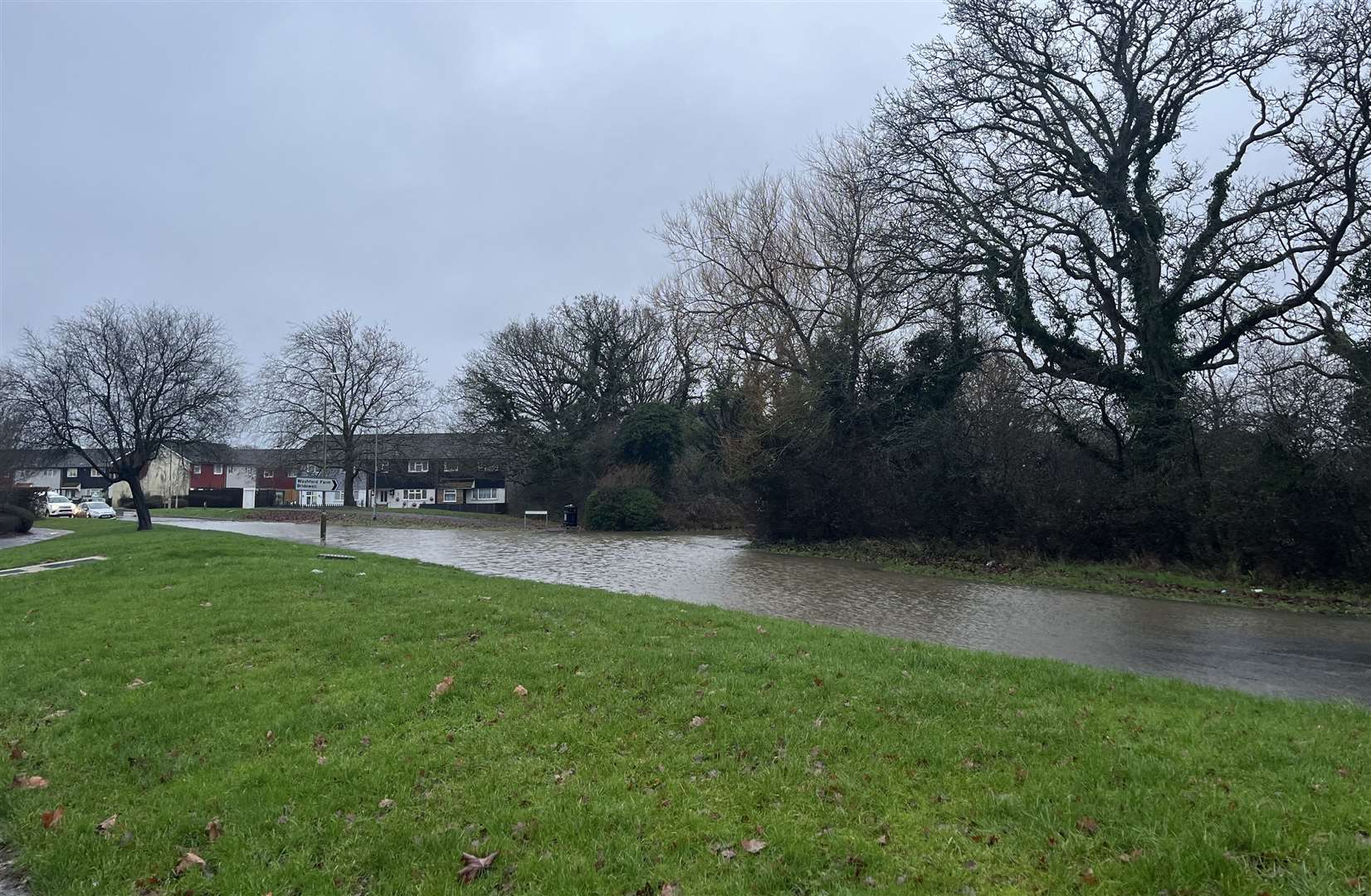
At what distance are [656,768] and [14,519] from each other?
36579 mm

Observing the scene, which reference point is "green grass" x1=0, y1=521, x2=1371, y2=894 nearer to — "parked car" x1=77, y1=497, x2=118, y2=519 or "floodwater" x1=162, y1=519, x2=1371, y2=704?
"floodwater" x1=162, y1=519, x2=1371, y2=704

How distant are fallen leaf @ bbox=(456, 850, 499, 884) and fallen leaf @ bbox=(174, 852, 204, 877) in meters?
1.33

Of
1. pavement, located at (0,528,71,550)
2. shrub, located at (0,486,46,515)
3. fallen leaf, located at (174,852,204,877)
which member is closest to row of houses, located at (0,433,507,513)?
shrub, located at (0,486,46,515)

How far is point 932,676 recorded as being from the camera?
21.8 ft

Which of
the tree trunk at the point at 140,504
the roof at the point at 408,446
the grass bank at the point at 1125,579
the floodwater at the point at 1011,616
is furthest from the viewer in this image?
the roof at the point at 408,446

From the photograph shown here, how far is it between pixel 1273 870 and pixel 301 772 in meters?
5.04

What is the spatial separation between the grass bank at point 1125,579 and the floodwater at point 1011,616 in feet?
2.46

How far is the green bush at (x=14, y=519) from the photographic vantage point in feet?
102

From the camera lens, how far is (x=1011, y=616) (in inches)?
466

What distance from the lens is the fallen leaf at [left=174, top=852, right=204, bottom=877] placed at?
13.6 ft

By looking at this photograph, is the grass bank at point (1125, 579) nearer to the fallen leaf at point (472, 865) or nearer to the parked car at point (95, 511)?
the fallen leaf at point (472, 865)

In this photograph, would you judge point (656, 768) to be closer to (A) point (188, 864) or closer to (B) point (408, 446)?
(A) point (188, 864)

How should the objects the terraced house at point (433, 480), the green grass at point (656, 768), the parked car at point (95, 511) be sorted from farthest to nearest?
the terraced house at point (433, 480)
the parked car at point (95, 511)
the green grass at point (656, 768)

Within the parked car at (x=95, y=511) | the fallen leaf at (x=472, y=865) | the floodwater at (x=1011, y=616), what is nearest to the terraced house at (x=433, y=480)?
the parked car at (x=95, y=511)
